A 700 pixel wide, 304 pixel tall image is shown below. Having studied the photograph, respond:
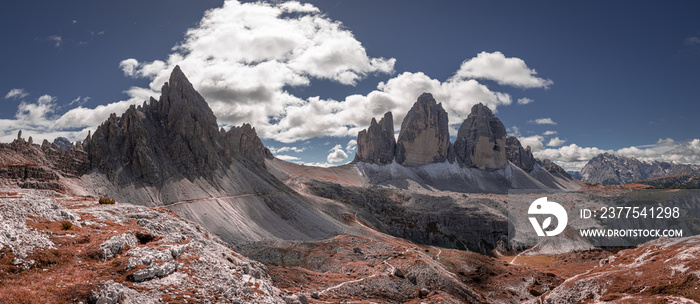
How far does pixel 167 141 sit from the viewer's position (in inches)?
5271

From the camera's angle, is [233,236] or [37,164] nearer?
[37,164]

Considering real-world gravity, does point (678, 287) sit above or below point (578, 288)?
above

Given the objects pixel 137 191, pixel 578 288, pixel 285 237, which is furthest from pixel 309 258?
pixel 137 191

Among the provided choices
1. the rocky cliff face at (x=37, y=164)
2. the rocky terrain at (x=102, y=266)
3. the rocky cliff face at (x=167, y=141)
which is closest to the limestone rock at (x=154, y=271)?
the rocky terrain at (x=102, y=266)

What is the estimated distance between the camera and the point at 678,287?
29.0 metres

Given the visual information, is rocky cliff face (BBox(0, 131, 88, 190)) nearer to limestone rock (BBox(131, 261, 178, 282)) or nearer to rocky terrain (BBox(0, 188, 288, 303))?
rocky terrain (BBox(0, 188, 288, 303))

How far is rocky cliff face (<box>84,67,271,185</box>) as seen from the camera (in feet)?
371

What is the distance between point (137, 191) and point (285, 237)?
4640cm

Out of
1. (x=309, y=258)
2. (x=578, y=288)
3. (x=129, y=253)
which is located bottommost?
(x=309, y=258)

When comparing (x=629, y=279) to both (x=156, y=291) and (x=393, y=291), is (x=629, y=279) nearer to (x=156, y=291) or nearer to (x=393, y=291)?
(x=393, y=291)

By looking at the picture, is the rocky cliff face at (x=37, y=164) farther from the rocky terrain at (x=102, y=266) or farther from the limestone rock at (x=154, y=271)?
the limestone rock at (x=154, y=271)

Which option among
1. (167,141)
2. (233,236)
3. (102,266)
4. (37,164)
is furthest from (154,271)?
(167,141)

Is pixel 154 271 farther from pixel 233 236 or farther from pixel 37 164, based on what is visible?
pixel 37 164

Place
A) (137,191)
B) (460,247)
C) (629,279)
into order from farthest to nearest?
(460,247)
(137,191)
(629,279)
